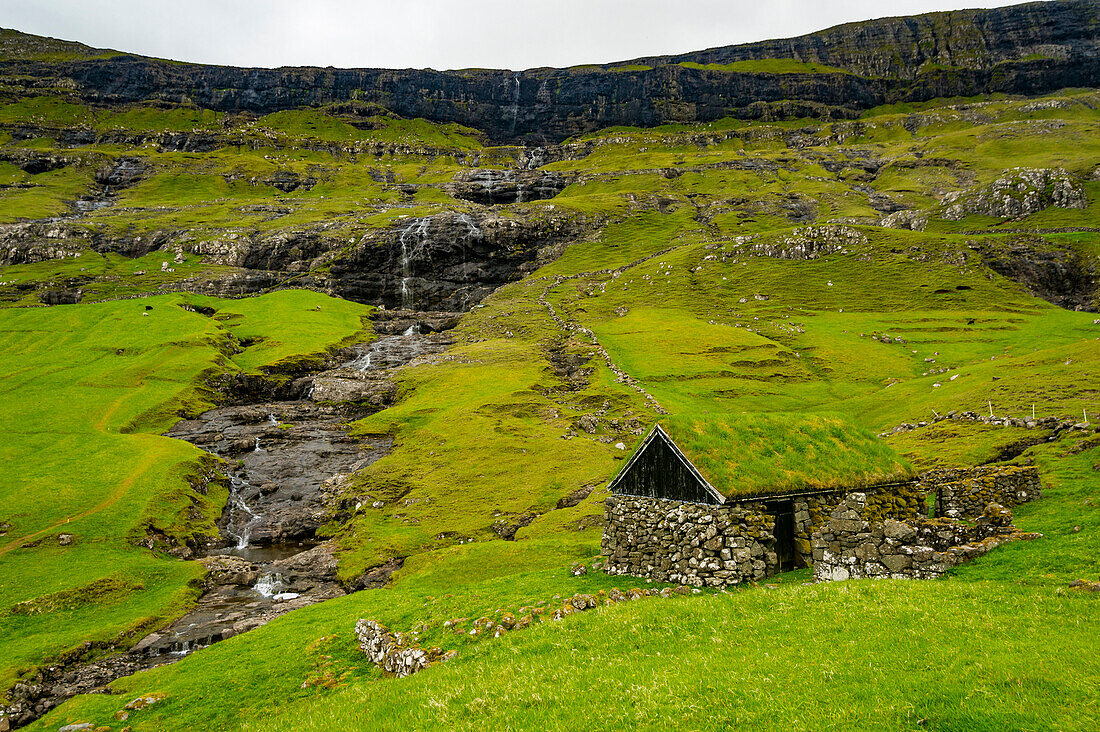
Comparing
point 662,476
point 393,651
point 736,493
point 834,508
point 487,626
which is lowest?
point 393,651

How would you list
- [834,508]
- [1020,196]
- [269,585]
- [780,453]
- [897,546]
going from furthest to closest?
1. [1020,196]
2. [269,585]
3. [780,453]
4. [834,508]
5. [897,546]

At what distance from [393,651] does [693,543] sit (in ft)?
41.2

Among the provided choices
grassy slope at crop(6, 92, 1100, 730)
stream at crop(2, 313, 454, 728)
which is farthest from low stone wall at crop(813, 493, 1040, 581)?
stream at crop(2, 313, 454, 728)

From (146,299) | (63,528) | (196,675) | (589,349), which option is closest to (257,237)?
(146,299)

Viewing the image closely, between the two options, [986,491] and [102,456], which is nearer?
[986,491]

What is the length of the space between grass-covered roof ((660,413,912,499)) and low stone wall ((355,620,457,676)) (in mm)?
12623

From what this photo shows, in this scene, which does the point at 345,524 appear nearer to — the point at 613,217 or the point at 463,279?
the point at 463,279

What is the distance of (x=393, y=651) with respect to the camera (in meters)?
21.0

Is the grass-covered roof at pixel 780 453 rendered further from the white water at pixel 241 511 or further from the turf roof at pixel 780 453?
the white water at pixel 241 511

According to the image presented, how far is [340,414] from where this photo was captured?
8231 centimetres

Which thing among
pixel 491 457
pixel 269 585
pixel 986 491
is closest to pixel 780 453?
pixel 986 491

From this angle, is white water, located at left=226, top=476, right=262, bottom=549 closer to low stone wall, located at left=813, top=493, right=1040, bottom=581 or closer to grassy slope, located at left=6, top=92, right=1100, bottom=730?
grassy slope, located at left=6, top=92, right=1100, bottom=730

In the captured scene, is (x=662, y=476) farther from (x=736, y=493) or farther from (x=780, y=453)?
(x=780, y=453)

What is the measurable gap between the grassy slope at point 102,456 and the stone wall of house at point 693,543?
29671 millimetres
